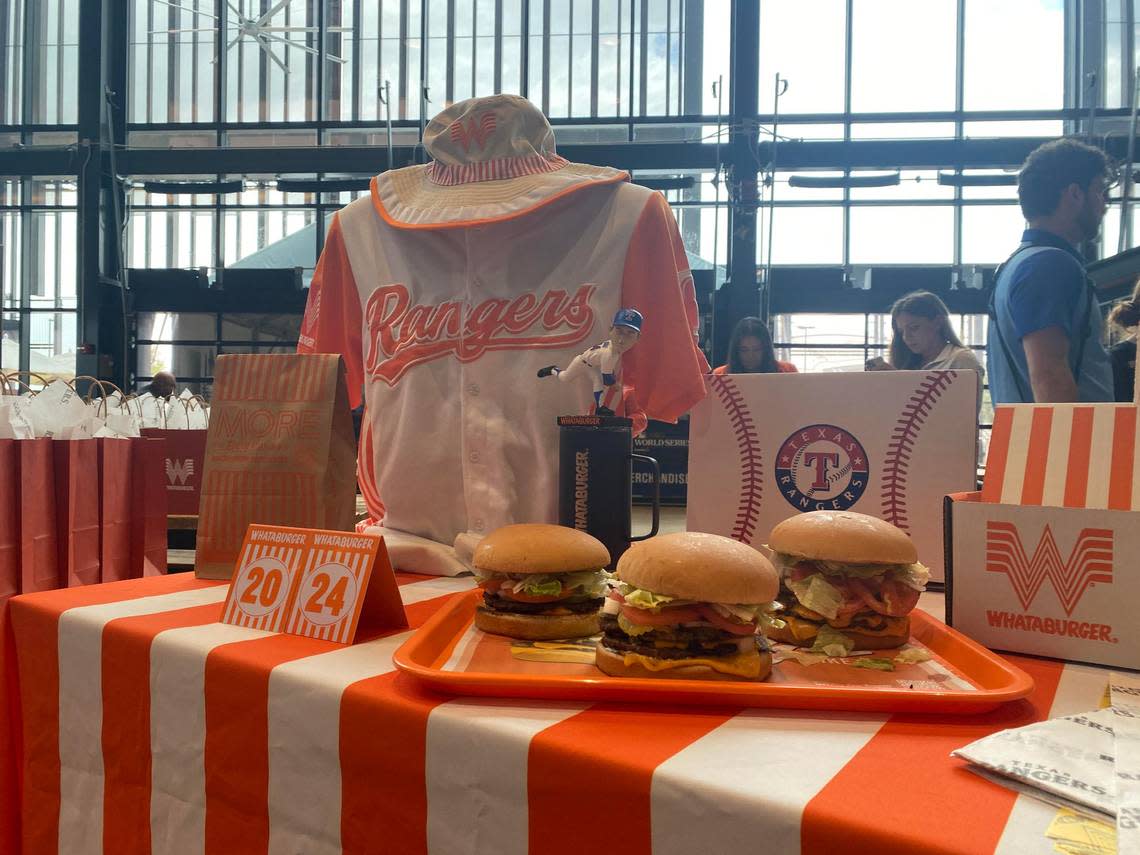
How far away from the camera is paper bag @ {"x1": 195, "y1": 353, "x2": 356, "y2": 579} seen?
4.79 ft

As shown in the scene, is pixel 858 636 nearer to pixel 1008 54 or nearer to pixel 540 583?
pixel 540 583

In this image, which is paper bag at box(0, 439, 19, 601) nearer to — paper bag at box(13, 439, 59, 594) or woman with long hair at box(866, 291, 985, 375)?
paper bag at box(13, 439, 59, 594)

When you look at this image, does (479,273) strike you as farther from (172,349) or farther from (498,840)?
(172,349)

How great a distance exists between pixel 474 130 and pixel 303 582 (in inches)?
40.7

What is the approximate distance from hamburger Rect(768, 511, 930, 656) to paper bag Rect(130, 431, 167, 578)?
69.5 inches

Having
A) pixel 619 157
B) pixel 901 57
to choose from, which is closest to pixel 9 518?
pixel 619 157

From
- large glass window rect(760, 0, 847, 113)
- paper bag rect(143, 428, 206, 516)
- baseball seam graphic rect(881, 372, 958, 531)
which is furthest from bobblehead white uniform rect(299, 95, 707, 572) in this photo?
large glass window rect(760, 0, 847, 113)

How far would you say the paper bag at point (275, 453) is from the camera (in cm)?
146

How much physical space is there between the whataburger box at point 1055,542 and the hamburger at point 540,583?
501 mm

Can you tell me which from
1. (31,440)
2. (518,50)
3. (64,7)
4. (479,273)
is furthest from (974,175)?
(64,7)

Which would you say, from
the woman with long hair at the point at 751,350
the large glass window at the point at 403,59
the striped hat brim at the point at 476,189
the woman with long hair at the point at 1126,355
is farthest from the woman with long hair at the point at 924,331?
the large glass window at the point at 403,59

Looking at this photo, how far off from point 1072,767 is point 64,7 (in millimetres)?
13611

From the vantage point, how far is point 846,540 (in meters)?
1.03

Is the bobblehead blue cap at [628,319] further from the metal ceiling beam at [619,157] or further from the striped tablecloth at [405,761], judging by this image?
the metal ceiling beam at [619,157]
